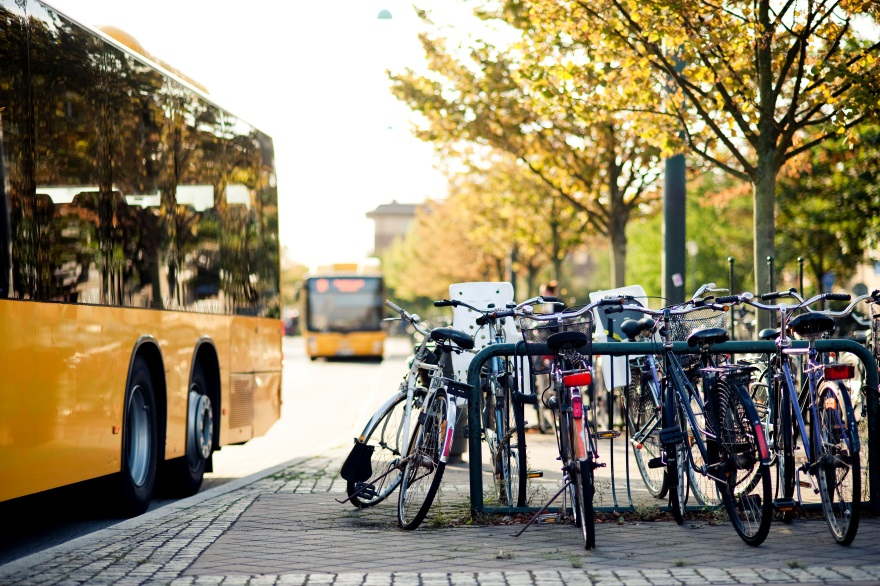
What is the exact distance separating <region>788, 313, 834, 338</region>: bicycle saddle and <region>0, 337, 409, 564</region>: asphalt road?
457 centimetres

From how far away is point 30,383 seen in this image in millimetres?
6996

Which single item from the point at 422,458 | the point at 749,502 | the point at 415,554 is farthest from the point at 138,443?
the point at 749,502

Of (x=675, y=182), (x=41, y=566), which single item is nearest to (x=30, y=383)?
(x=41, y=566)

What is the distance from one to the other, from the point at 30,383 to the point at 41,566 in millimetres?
1024

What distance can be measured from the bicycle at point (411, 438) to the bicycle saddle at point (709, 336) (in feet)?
4.53

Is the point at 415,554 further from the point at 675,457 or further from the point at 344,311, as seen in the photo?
the point at 344,311

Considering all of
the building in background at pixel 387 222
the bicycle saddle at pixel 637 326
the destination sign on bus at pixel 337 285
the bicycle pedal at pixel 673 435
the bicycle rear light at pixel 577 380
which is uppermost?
the building in background at pixel 387 222

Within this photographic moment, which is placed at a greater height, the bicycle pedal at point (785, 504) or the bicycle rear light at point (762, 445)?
the bicycle rear light at point (762, 445)

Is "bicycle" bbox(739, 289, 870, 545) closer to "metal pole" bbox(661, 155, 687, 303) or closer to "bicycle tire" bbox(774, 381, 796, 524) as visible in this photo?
"bicycle tire" bbox(774, 381, 796, 524)

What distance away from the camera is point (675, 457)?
24.4ft

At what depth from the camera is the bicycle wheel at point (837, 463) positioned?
21.2 feet

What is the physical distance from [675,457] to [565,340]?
999 millimetres

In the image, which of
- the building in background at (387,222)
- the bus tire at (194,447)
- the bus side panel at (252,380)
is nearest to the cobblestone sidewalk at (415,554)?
the bus tire at (194,447)

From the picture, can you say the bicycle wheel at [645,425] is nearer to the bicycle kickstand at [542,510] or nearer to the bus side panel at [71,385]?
the bicycle kickstand at [542,510]
